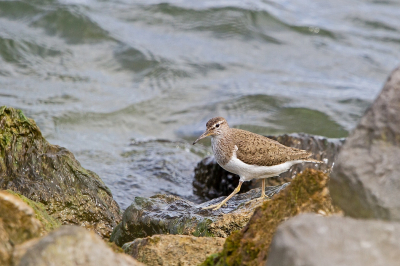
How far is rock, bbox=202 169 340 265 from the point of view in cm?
391

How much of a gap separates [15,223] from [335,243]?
2189 millimetres

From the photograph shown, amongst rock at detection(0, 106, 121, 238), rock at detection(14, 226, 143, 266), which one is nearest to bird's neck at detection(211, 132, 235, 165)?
rock at detection(0, 106, 121, 238)

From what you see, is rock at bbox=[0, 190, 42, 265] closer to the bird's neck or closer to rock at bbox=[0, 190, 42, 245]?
rock at bbox=[0, 190, 42, 245]

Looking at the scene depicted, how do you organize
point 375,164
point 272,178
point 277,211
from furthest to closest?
point 272,178, point 277,211, point 375,164

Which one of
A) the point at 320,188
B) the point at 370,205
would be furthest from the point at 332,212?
the point at 370,205

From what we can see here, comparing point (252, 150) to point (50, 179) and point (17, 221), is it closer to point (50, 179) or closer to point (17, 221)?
point (50, 179)

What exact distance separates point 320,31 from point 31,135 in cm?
1323

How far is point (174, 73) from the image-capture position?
15.1m

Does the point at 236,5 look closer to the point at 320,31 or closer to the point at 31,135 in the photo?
the point at 320,31

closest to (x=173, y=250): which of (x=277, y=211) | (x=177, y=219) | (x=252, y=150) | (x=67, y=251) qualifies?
(x=277, y=211)

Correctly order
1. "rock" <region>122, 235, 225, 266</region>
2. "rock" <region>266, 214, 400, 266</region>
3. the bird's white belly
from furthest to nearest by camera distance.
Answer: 1. the bird's white belly
2. "rock" <region>122, 235, 225, 266</region>
3. "rock" <region>266, 214, 400, 266</region>

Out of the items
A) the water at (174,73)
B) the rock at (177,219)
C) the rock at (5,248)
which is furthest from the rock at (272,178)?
the rock at (5,248)

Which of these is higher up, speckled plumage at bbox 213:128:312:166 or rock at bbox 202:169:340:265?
rock at bbox 202:169:340:265

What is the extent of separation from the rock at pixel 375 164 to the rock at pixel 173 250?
65.2 inches
